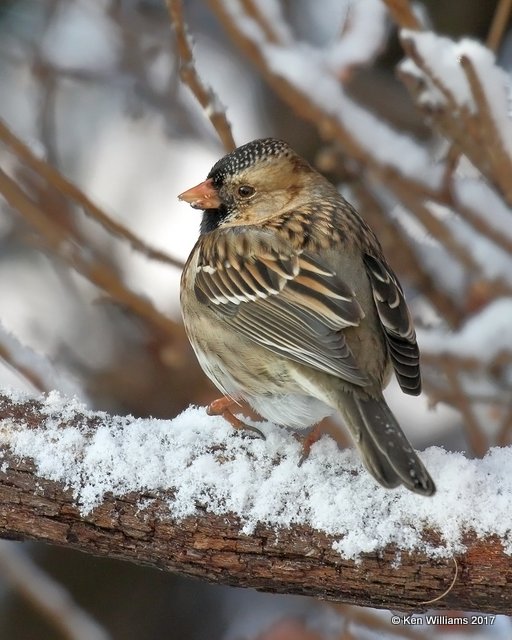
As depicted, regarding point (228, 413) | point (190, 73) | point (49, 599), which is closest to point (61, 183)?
point (190, 73)

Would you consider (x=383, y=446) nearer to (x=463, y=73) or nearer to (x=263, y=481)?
(x=263, y=481)

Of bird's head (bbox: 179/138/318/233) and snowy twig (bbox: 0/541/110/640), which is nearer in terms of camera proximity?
bird's head (bbox: 179/138/318/233)

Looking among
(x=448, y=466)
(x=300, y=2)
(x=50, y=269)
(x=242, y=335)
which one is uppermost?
(x=300, y=2)

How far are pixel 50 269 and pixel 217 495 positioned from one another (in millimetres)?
3413


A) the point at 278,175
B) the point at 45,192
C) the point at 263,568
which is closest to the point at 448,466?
the point at 263,568

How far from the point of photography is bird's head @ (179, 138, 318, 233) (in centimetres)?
387

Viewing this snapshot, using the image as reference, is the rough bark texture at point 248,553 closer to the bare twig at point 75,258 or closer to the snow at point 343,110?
the bare twig at point 75,258

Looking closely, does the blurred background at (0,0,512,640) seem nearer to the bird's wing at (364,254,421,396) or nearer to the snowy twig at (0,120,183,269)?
the snowy twig at (0,120,183,269)

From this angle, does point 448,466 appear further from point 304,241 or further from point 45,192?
point 45,192

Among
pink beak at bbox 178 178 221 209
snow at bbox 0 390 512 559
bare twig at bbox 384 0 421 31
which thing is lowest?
snow at bbox 0 390 512 559

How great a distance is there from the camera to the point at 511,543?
2.67 metres

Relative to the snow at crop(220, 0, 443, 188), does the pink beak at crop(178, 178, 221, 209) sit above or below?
below

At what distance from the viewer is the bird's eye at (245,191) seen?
12.8 feet

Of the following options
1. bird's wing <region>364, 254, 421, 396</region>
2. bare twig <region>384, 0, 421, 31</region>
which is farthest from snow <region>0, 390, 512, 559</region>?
bare twig <region>384, 0, 421, 31</region>
